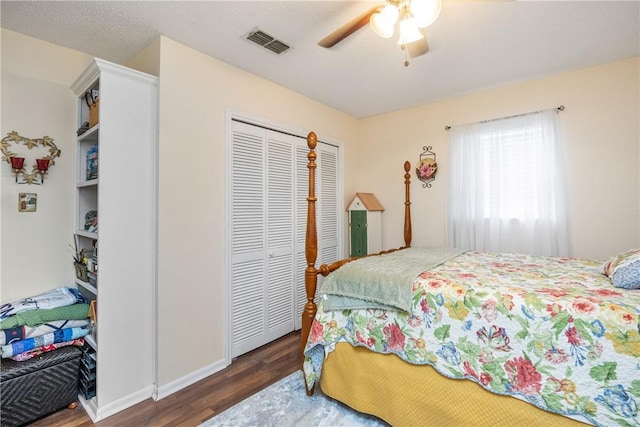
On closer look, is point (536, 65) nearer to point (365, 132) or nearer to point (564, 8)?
point (564, 8)

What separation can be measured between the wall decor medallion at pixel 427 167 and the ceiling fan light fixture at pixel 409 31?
1965mm

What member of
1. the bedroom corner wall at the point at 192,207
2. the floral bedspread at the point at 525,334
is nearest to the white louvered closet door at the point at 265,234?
the bedroom corner wall at the point at 192,207

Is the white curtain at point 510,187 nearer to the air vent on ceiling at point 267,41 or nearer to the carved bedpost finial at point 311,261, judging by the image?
the carved bedpost finial at point 311,261

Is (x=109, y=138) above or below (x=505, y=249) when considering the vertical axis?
above

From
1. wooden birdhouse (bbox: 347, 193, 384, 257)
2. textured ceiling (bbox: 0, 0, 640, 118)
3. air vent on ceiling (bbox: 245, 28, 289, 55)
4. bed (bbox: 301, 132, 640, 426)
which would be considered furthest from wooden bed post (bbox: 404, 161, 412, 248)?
air vent on ceiling (bbox: 245, 28, 289, 55)

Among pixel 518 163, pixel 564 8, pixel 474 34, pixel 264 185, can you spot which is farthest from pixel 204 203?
pixel 518 163

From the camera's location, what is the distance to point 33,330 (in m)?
1.82

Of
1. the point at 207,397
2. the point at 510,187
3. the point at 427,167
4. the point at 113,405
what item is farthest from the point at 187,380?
the point at 510,187

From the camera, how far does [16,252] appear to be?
203 cm

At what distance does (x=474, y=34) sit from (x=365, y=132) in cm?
199

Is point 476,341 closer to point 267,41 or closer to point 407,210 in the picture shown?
point 407,210

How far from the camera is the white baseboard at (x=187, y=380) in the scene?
2.04 metres

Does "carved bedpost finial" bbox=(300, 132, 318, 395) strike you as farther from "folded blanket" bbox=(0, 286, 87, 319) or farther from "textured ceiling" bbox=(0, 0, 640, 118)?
"folded blanket" bbox=(0, 286, 87, 319)

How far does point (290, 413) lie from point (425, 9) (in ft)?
7.68
